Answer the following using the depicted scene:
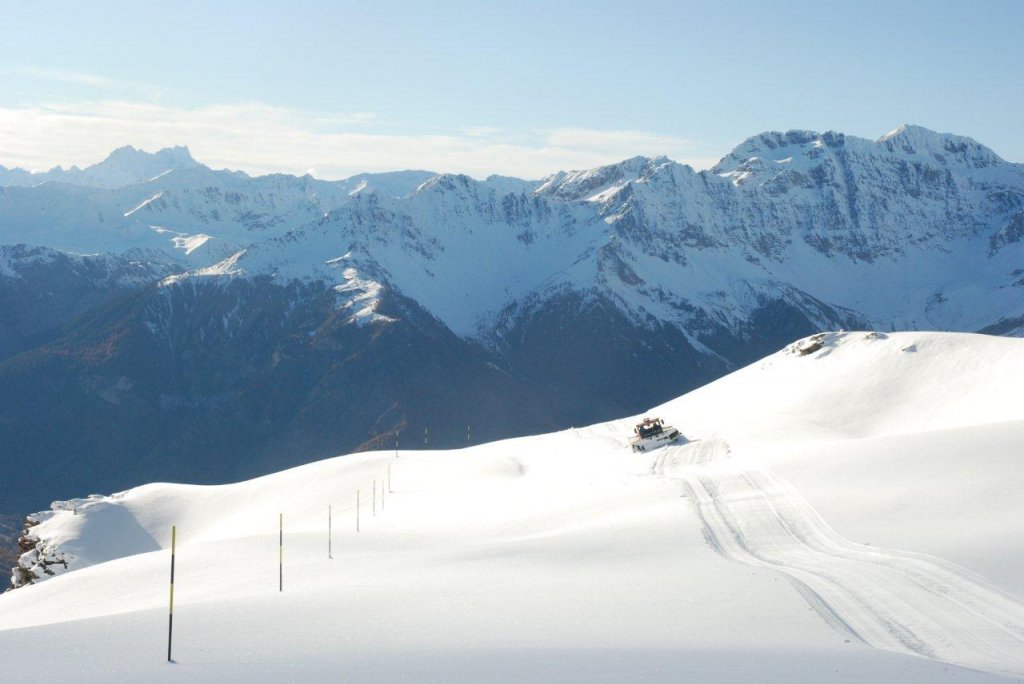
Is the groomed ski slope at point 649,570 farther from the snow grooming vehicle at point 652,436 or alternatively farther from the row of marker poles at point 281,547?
the snow grooming vehicle at point 652,436

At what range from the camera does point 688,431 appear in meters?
65.4

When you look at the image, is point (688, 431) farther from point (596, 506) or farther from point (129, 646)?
point (129, 646)

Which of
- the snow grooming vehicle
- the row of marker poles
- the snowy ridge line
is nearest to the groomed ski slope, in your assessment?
the snowy ridge line

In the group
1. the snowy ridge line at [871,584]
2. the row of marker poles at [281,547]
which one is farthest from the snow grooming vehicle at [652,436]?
the snowy ridge line at [871,584]

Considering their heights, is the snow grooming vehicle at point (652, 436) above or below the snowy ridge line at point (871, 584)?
below

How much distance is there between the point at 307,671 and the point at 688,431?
161 feet

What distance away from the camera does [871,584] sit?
2712 centimetres

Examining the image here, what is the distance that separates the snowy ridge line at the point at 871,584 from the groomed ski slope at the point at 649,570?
0.32ft

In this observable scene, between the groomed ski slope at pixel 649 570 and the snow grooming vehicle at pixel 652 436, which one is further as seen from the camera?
the snow grooming vehicle at pixel 652 436

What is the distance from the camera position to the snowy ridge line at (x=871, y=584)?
72.6 feet

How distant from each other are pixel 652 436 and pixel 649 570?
107ft

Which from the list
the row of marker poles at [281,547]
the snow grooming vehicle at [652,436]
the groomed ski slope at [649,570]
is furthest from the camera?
the snow grooming vehicle at [652,436]

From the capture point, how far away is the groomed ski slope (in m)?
20.2

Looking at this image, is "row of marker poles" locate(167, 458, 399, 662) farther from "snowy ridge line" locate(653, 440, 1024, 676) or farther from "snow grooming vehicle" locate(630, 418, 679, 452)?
"snow grooming vehicle" locate(630, 418, 679, 452)
